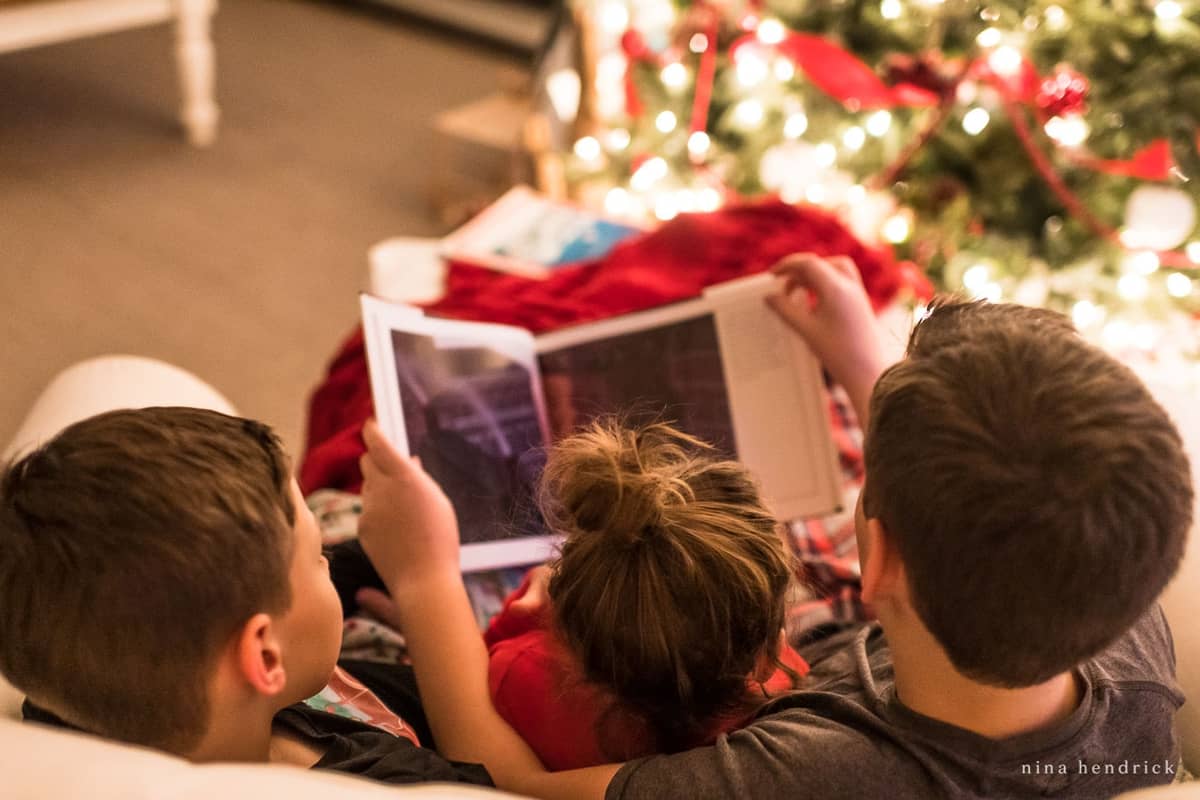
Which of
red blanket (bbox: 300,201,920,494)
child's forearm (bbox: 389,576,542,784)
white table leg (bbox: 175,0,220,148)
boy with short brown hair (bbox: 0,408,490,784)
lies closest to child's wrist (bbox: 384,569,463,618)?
child's forearm (bbox: 389,576,542,784)

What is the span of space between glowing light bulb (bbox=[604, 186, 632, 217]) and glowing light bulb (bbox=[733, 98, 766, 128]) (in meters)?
0.27

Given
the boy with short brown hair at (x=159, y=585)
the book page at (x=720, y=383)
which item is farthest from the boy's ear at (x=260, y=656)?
the book page at (x=720, y=383)

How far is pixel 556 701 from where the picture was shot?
2.79 ft

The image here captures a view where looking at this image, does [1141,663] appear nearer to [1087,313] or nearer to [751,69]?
[1087,313]

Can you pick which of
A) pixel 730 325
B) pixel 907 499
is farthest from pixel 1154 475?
pixel 730 325

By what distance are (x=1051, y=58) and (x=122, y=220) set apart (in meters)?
1.73

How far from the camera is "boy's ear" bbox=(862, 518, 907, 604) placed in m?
0.67

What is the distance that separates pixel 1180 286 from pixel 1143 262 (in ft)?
0.20

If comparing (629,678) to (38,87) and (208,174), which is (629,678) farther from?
(38,87)

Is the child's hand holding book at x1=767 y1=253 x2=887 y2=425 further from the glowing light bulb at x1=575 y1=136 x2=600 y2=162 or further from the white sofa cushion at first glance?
the glowing light bulb at x1=575 y1=136 x2=600 y2=162

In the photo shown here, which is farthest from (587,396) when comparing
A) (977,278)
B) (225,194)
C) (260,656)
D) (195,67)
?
(195,67)

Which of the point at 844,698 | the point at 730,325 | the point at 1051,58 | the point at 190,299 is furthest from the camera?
the point at 190,299

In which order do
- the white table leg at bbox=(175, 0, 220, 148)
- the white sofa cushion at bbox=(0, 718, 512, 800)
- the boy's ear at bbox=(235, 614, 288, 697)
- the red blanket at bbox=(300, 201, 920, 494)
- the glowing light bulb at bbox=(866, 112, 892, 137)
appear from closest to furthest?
the white sofa cushion at bbox=(0, 718, 512, 800) < the boy's ear at bbox=(235, 614, 288, 697) < the red blanket at bbox=(300, 201, 920, 494) < the glowing light bulb at bbox=(866, 112, 892, 137) < the white table leg at bbox=(175, 0, 220, 148)

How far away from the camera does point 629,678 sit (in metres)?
0.78
